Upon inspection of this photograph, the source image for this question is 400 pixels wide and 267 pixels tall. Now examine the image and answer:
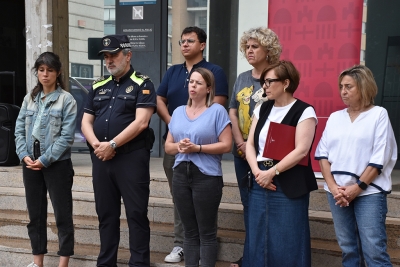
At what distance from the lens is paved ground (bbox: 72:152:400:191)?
6093 mm

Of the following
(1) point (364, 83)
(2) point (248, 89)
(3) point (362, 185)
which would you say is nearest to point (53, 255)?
(2) point (248, 89)

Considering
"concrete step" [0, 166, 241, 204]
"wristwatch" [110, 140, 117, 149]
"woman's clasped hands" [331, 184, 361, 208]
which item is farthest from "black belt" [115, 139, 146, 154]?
"woman's clasped hands" [331, 184, 361, 208]

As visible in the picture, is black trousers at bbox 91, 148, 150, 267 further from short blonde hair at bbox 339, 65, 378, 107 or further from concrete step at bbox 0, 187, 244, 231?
short blonde hair at bbox 339, 65, 378, 107

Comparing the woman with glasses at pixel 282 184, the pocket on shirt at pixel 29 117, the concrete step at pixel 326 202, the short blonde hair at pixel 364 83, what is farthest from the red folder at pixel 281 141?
the pocket on shirt at pixel 29 117

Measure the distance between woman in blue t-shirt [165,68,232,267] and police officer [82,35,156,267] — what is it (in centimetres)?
30

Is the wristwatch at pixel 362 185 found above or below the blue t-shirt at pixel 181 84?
below

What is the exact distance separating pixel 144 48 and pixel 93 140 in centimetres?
404

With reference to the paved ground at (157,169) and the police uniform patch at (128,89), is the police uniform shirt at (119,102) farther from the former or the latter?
the paved ground at (157,169)

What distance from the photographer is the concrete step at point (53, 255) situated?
4980 mm

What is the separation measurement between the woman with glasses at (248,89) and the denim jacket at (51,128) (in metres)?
1.29

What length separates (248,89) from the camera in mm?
4359

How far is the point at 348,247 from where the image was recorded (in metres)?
3.72

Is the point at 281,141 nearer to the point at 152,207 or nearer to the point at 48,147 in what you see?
the point at 48,147

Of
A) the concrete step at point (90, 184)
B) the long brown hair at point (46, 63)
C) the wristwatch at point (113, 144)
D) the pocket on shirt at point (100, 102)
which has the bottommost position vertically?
the concrete step at point (90, 184)
